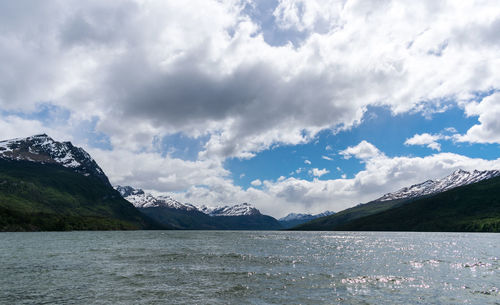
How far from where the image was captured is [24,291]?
37125 mm

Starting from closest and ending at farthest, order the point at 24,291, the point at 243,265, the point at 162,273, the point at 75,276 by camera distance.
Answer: the point at 24,291, the point at 75,276, the point at 162,273, the point at 243,265

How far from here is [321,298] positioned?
35.2 meters

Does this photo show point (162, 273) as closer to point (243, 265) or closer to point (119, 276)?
point (119, 276)

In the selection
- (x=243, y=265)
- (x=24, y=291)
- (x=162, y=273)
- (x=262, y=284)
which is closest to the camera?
(x=24, y=291)

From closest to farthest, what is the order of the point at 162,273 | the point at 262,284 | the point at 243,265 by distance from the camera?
the point at 262,284, the point at 162,273, the point at 243,265

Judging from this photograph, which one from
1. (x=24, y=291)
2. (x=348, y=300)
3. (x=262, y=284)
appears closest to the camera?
(x=348, y=300)

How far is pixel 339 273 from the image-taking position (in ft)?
175

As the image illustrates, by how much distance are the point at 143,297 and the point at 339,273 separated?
32.4 metres

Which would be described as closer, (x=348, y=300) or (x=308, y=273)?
(x=348, y=300)

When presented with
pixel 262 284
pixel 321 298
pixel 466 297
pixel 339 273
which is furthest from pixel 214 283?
pixel 466 297

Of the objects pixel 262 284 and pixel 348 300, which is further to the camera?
pixel 262 284

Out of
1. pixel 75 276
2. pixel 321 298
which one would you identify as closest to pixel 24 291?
pixel 75 276

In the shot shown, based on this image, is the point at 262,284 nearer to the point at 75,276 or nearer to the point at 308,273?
the point at 308,273

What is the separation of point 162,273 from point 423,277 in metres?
41.2
